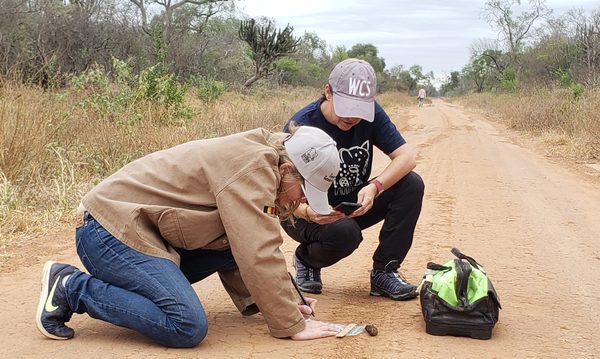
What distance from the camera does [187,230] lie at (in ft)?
10.7

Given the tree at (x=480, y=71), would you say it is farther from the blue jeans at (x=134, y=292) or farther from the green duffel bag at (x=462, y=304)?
the blue jeans at (x=134, y=292)

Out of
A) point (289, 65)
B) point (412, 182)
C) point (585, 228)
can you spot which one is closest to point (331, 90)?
point (412, 182)

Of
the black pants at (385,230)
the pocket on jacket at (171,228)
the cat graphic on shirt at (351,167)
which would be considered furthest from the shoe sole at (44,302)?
the cat graphic on shirt at (351,167)

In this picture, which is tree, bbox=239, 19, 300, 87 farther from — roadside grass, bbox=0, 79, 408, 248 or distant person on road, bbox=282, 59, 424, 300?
distant person on road, bbox=282, 59, 424, 300

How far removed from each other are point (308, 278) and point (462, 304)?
1073mm

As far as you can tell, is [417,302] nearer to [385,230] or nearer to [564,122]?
[385,230]

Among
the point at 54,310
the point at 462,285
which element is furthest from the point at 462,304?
the point at 54,310

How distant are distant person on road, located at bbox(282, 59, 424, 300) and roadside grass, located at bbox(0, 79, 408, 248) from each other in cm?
234

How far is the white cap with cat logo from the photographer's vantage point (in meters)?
3.10

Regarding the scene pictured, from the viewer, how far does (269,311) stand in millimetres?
3205

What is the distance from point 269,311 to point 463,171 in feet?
23.8

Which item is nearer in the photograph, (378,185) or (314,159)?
(314,159)

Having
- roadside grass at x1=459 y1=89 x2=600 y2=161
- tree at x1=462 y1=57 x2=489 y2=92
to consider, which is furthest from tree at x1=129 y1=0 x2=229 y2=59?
tree at x1=462 y1=57 x2=489 y2=92

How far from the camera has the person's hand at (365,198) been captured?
3844 millimetres
